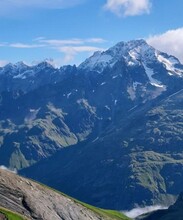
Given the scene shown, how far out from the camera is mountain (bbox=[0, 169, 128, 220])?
3701 inches

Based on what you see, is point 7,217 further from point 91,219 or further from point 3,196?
point 91,219

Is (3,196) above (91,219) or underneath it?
above

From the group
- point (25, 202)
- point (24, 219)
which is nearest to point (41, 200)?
point (25, 202)

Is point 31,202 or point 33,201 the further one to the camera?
point 33,201

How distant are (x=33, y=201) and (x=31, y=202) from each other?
56cm

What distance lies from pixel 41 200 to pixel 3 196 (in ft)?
25.7

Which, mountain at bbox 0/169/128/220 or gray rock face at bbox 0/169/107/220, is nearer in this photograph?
mountain at bbox 0/169/128/220

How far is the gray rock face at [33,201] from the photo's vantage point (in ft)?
310

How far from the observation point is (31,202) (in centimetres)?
9606

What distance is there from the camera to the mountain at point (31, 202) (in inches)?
3701

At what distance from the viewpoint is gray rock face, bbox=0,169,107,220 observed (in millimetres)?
94625

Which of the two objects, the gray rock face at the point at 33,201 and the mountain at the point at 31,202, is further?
the gray rock face at the point at 33,201

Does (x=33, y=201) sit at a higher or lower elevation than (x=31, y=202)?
higher

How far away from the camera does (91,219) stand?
10906cm
